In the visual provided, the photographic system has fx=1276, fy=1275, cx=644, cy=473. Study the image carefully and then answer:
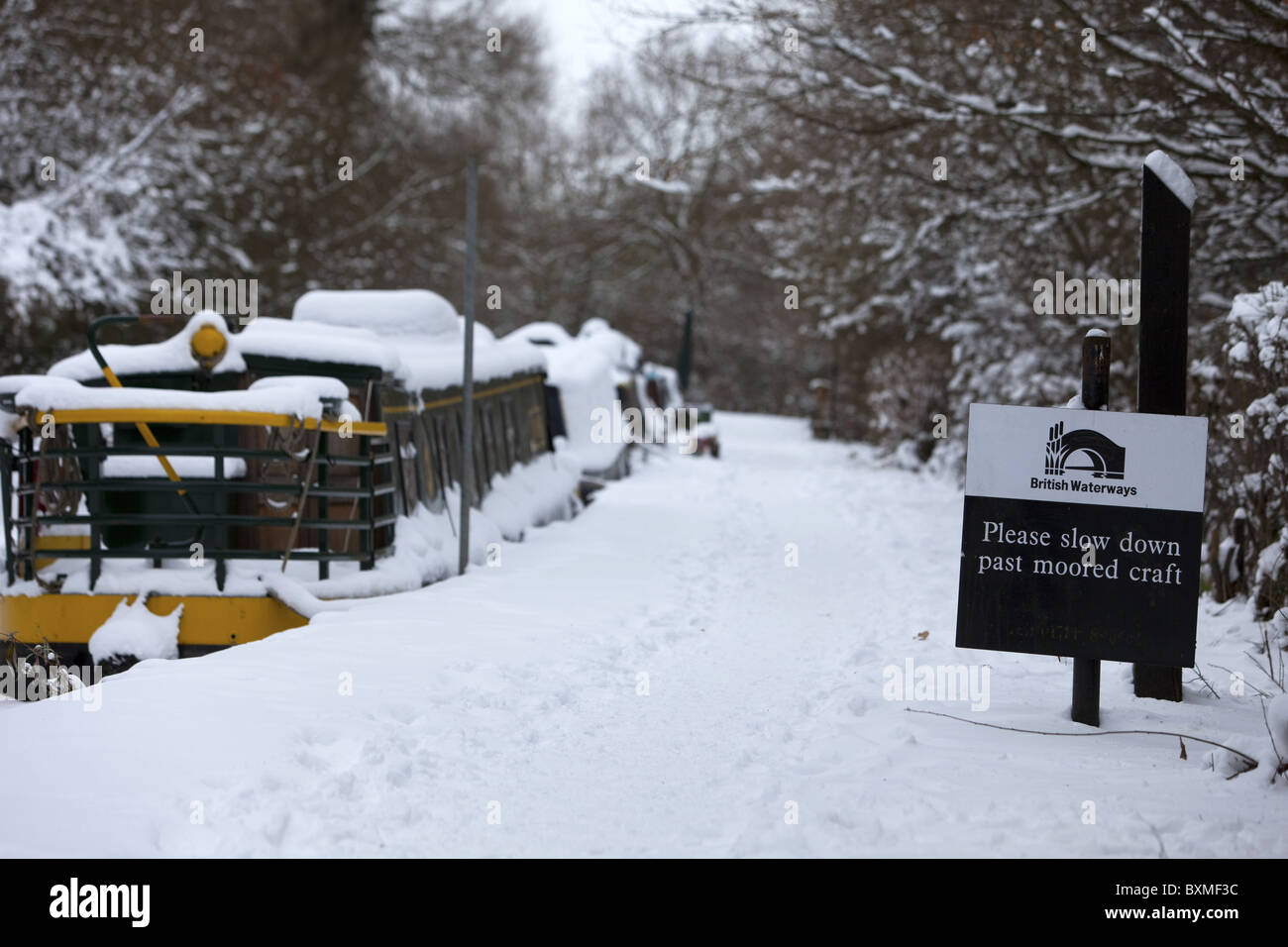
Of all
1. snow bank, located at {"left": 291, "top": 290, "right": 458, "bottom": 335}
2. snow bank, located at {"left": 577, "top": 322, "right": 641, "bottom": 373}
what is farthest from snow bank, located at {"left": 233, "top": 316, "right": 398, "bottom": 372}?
snow bank, located at {"left": 577, "top": 322, "right": 641, "bottom": 373}

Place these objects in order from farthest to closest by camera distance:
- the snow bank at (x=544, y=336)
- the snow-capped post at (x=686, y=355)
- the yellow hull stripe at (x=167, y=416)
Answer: the snow-capped post at (x=686, y=355) → the snow bank at (x=544, y=336) → the yellow hull stripe at (x=167, y=416)

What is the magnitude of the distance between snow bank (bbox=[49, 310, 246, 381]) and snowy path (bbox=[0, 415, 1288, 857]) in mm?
2306

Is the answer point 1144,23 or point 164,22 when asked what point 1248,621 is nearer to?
point 1144,23

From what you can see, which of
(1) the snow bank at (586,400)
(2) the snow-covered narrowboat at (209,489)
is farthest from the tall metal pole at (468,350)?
(1) the snow bank at (586,400)

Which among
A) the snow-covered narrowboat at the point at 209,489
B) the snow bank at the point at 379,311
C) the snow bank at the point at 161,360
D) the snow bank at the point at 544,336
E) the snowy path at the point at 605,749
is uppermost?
the snow bank at the point at 544,336

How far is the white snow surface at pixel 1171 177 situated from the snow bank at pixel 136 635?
620cm

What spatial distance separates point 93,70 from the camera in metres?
23.5

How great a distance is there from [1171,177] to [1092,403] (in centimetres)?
131

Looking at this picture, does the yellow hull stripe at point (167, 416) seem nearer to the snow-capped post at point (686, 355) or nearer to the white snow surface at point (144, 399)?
the white snow surface at point (144, 399)

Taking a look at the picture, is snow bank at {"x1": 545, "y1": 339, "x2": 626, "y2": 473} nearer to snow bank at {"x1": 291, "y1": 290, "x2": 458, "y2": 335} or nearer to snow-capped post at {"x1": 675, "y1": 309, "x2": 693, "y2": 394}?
snow bank at {"x1": 291, "y1": 290, "x2": 458, "y2": 335}

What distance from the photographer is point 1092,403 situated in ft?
19.9

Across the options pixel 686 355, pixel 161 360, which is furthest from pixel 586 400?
pixel 686 355

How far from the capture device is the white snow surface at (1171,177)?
251 inches

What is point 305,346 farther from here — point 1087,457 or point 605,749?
point 1087,457
